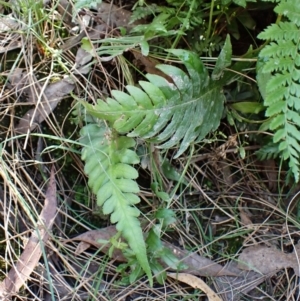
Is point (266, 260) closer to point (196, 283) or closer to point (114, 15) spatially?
point (196, 283)

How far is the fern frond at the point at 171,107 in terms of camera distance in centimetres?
137

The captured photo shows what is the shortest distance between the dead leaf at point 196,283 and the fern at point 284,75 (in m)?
0.49

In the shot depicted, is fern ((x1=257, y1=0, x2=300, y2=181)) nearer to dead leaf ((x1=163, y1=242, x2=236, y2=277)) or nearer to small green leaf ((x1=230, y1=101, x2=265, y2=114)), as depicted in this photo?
small green leaf ((x1=230, y1=101, x2=265, y2=114))

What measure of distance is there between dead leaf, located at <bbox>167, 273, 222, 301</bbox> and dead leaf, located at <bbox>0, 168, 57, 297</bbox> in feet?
1.32

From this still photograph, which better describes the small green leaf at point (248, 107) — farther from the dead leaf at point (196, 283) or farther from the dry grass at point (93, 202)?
the dead leaf at point (196, 283)

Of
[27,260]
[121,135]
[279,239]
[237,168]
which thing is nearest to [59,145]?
[121,135]

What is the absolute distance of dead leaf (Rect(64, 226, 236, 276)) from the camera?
1.58 meters

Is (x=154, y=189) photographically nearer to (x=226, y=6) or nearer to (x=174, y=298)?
(x=174, y=298)

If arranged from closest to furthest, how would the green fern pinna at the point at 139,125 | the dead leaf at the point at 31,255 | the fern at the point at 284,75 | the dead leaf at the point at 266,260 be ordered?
the fern at the point at 284,75 → the green fern pinna at the point at 139,125 → the dead leaf at the point at 31,255 → the dead leaf at the point at 266,260

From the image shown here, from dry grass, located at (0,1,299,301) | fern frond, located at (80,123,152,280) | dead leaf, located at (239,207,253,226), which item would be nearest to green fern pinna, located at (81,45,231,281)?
fern frond, located at (80,123,152,280)

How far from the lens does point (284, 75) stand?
128 centimetres

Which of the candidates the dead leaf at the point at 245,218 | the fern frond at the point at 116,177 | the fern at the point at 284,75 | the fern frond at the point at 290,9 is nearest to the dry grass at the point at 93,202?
the dead leaf at the point at 245,218

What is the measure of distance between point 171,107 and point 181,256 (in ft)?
1.59

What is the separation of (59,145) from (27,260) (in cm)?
37
